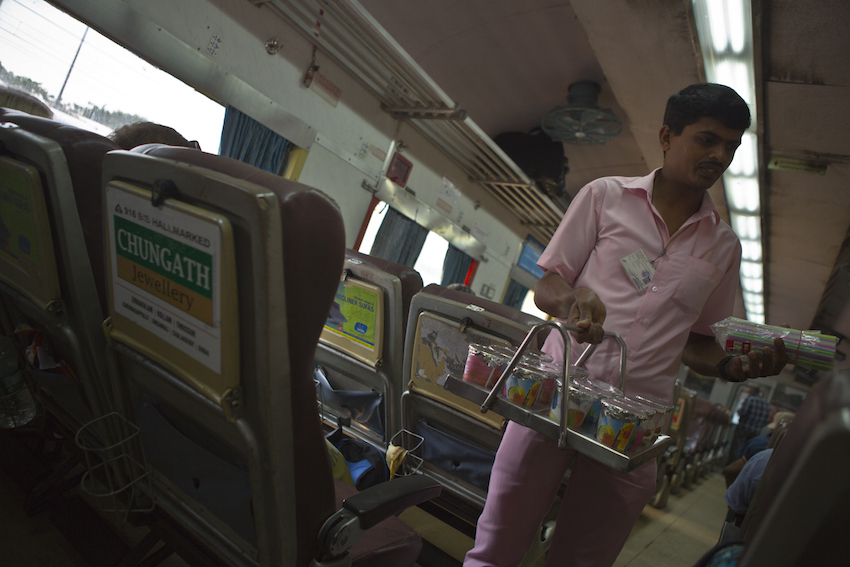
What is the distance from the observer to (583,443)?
1032 millimetres

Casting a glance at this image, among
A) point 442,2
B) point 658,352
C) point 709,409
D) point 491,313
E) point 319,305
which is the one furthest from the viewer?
point 709,409

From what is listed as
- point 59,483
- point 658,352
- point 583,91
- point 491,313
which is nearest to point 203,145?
point 59,483

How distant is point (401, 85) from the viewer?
4629 millimetres

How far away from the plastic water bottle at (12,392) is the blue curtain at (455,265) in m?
5.22

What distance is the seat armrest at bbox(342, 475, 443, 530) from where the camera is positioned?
3.19 feet

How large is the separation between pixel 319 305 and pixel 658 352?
974 mm

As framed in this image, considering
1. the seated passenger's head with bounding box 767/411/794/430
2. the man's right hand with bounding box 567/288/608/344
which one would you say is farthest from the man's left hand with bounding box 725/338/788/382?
the seated passenger's head with bounding box 767/411/794/430

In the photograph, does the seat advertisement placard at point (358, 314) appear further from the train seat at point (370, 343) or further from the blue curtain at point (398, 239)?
the blue curtain at point (398, 239)

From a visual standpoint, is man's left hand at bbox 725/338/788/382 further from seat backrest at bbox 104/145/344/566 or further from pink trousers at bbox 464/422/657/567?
seat backrest at bbox 104/145/344/566

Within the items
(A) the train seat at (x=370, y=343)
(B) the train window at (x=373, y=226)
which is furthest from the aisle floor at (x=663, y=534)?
(B) the train window at (x=373, y=226)

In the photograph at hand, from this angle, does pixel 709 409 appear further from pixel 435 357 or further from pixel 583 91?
pixel 435 357

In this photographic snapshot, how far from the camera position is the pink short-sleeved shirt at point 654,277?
1359 mm

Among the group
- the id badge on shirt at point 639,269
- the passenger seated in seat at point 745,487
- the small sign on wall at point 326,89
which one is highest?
the small sign on wall at point 326,89

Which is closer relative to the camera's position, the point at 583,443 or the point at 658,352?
the point at 583,443
